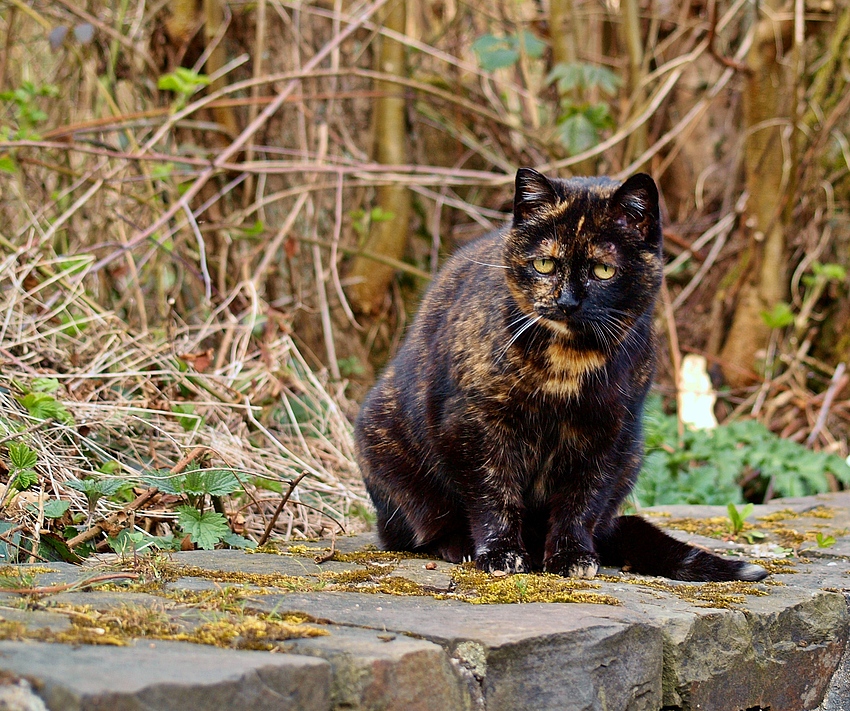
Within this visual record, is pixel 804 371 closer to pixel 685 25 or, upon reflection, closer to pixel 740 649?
pixel 685 25

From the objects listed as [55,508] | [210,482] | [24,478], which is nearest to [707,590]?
[210,482]

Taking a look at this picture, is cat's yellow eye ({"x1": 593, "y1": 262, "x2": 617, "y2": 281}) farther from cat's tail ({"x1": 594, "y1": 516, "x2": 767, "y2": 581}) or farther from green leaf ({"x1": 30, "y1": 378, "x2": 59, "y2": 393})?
green leaf ({"x1": 30, "y1": 378, "x2": 59, "y2": 393})

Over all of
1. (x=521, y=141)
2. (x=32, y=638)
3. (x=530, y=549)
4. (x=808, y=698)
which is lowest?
(x=808, y=698)

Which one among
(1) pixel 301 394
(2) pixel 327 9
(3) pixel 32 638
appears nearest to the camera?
(3) pixel 32 638

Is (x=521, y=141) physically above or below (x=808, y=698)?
above

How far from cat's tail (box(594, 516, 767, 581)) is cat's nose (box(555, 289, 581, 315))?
80 centimetres

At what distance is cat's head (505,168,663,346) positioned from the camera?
285cm

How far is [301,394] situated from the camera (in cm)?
516

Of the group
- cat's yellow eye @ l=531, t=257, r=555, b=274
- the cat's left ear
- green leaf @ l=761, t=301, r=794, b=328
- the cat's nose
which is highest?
the cat's left ear

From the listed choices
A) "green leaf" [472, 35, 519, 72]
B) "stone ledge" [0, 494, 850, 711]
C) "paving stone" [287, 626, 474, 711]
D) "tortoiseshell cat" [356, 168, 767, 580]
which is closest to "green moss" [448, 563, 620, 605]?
"stone ledge" [0, 494, 850, 711]

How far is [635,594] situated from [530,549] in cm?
61

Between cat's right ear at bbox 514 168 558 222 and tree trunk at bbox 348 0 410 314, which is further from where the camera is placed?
tree trunk at bbox 348 0 410 314

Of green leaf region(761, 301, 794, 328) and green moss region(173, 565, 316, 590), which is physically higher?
green leaf region(761, 301, 794, 328)

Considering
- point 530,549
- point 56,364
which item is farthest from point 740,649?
point 56,364
